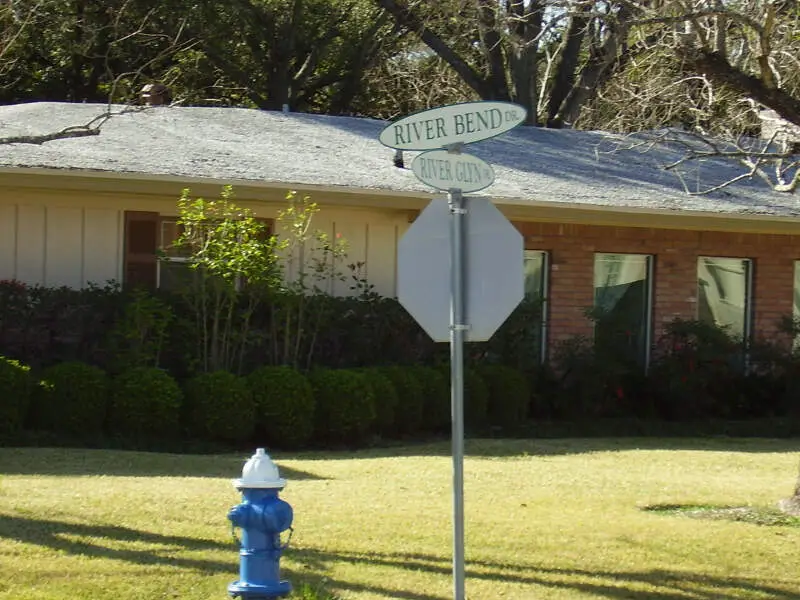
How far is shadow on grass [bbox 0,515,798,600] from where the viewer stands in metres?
7.39

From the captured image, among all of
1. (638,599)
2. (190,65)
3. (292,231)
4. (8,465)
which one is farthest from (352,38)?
(638,599)

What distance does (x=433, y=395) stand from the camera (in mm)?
14445

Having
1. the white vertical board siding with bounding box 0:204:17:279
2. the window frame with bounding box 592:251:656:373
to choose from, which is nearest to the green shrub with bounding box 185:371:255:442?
the white vertical board siding with bounding box 0:204:17:279

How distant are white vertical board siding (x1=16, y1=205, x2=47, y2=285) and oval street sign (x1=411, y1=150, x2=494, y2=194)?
31.1ft

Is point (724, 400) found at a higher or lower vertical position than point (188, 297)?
lower

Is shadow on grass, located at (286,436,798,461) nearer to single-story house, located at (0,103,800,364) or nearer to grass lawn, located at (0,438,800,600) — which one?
grass lawn, located at (0,438,800,600)

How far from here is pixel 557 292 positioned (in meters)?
17.3

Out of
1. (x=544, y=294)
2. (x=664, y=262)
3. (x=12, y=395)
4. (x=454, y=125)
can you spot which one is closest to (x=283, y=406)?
(x=12, y=395)

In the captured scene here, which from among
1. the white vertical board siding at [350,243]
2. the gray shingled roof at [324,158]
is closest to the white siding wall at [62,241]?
the white vertical board siding at [350,243]

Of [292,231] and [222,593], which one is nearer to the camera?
[222,593]

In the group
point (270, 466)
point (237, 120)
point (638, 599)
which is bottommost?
point (638, 599)

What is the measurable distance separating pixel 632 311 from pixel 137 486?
9.69 m

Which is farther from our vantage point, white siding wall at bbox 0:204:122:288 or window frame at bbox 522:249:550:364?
window frame at bbox 522:249:550:364

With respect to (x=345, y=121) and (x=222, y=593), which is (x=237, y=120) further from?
(x=222, y=593)
